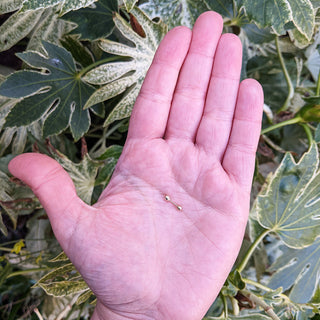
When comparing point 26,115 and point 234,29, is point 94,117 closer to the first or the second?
point 26,115

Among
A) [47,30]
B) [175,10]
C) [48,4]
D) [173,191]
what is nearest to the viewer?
[48,4]

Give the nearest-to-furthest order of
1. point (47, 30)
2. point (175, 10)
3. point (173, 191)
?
point (173, 191), point (175, 10), point (47, 30)

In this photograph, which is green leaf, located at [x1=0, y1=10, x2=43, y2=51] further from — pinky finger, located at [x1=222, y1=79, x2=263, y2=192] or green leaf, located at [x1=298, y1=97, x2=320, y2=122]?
green leaf, located at [x1=298, y1=97, x2=320, y2=122]

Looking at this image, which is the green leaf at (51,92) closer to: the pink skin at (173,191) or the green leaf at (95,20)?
the green leaf at (95,20)

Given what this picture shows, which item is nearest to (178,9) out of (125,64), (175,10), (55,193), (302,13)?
(175,10)

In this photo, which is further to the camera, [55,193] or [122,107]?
[122,107]

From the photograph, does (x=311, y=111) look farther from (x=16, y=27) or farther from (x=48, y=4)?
(x=16, y=27)

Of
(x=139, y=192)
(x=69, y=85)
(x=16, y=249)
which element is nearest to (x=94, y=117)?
(x=69, y=85)

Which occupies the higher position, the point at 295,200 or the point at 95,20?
the point at 95,20
